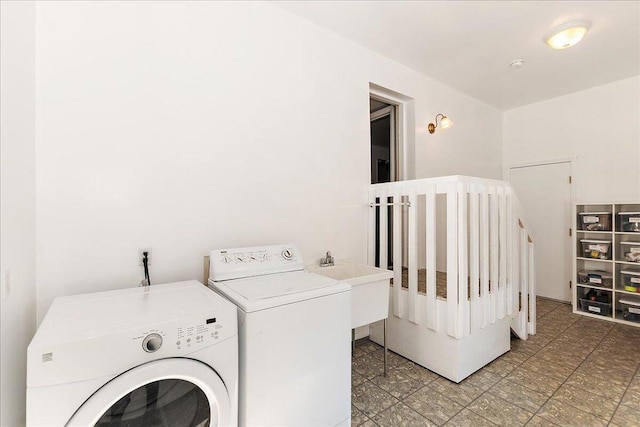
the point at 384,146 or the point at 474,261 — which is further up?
the point at 384,146

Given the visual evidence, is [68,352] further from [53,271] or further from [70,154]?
[70,154]

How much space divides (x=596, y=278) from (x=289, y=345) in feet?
12.9

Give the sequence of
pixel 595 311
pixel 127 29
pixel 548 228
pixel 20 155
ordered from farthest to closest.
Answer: pixel 548 228 < pixel 595 311 < pixel 127 29 < pixel 20 155

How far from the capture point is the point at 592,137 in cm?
373

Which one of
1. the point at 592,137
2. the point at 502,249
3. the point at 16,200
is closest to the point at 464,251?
the point at 502,249

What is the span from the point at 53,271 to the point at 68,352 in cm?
80

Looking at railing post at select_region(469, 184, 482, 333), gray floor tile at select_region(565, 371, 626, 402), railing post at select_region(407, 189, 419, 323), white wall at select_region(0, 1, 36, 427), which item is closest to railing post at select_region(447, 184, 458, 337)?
railing post at select_region(469, 184, 482, 333)

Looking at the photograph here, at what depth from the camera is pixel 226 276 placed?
1.68 meters

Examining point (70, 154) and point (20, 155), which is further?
point (70, 154)

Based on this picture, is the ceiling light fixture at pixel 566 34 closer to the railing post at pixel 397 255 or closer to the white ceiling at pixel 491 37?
the white ceiling at pixel 491 37

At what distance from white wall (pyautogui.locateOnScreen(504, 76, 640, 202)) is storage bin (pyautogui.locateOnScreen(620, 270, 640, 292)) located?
81 centimetres

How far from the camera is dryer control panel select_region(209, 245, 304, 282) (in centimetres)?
170

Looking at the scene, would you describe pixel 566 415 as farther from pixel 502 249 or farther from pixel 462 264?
pixel 502 249

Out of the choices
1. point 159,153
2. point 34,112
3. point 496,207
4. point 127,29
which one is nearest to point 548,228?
point 496,207
